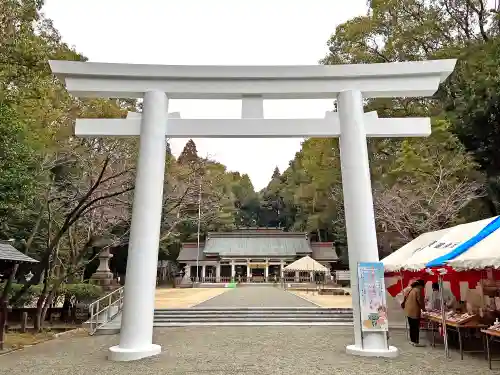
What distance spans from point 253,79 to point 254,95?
0.97 feet

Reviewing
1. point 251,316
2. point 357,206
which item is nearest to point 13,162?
point 357,206

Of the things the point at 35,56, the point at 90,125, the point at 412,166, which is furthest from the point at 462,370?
the point at 412,166

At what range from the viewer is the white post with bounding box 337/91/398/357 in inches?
266

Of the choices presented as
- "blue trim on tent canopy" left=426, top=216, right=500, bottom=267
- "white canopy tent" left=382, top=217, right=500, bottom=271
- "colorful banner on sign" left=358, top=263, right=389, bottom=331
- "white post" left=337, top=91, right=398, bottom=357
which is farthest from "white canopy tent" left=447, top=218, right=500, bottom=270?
"white post" left=337, top=91, right=398, bottom=357

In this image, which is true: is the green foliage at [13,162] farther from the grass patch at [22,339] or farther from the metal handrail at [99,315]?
the metal handrail at [99,315]

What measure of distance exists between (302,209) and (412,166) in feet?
97.2

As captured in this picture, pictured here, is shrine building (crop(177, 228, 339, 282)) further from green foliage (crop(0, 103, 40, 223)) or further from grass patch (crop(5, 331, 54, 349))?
green foliage (crop(0, 103, 40, 223))

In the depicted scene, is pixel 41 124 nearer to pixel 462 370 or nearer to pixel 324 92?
pixel 324 92

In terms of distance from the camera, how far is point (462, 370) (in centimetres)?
589

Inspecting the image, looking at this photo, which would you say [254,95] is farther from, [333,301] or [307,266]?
[307,266]

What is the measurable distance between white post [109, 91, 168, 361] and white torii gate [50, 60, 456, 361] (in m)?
0.02

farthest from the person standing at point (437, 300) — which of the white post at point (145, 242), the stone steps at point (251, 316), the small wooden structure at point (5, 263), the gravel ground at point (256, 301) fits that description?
the small wooden structure at point (5, 263)

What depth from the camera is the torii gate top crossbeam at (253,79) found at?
24.9ft

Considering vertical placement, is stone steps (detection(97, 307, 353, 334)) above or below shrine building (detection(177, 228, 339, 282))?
below
